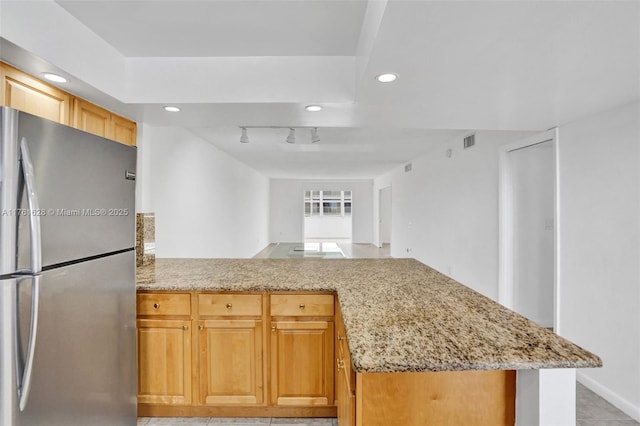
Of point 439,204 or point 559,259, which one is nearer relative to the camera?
point 559,259

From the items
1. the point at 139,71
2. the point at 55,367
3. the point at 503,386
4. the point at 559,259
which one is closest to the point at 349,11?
the point at 139,71

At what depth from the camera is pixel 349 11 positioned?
5.90 feet

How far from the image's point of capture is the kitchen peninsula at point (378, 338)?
1130 mm

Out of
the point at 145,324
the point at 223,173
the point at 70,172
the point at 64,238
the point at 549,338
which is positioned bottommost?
the point at 145,324

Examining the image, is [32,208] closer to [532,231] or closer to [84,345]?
[84,345]

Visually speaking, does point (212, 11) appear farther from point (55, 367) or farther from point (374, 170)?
point (374, 170)

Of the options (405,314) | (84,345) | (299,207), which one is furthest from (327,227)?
(84,345)

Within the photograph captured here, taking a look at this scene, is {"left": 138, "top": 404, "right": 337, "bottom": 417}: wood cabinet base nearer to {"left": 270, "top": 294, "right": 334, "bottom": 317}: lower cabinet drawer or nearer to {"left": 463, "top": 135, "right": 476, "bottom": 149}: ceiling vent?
{"left": 270, "top": 294, "right": 334, "bottom": 317}: lower cabinet drawer

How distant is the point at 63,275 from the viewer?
1.35 meters

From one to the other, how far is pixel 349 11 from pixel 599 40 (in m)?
1.18

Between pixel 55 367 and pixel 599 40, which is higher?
pixel 599 40

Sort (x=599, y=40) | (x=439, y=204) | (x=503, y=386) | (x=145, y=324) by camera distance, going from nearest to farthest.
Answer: (x=503, y=386) < (x=599, y=40) < (x=145, y=324) < (x=439, y=204)

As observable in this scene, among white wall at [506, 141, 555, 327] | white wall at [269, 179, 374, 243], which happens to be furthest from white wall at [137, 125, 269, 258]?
white wall at [269, 179, 374, 243]

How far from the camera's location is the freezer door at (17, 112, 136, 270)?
3.97ft
